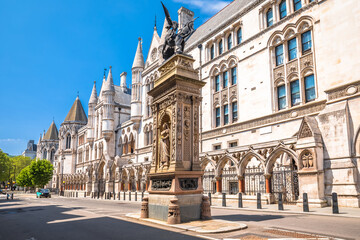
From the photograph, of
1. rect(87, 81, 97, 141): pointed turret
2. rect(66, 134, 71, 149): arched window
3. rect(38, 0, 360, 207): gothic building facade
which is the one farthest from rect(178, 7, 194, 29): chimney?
rect(66, 134, 71, 149): arched window

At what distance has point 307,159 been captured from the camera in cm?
1599

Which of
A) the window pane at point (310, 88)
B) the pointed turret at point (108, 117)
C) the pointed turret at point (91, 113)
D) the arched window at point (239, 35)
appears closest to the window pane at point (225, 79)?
the arched window at point (239, 35)

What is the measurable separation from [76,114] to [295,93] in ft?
218

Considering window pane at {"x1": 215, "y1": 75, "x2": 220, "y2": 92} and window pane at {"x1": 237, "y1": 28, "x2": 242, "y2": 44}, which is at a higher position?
window pane at {"x1": 237, "y1": 28, "x2": 242, "y2": 44}

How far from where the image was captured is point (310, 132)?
1644 centimetres

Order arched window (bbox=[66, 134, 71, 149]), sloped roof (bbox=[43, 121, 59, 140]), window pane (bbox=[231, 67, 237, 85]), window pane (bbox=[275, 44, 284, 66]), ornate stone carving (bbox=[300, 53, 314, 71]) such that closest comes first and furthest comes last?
ornate stone carving (bbox=[300, 53, 314, 71])
window pane (bbox=[275, 44, 284, 66])
window pane (bbox=[231, 67, 237, 85])
arched window (bbox=[66, 134, 71, 149])
sloped roof (bbox=[43, 121, 59, 140])

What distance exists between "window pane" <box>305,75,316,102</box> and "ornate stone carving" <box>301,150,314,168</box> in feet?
18.7

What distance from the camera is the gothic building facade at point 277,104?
16.1 m

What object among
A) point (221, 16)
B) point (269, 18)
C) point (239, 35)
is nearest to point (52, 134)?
point (221, 16)

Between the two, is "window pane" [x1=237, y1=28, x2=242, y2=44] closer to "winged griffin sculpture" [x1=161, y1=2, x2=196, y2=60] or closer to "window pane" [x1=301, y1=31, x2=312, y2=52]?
"window pane" [x1=301, y1=31, x2=312, y2=52]

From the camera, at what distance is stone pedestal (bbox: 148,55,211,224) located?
10.0m

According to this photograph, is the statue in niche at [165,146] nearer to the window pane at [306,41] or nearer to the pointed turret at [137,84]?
the window pane at [306,41]

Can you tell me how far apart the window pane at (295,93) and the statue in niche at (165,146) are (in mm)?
13649

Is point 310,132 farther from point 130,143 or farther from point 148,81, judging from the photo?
point 130,143
